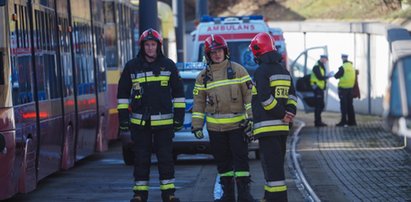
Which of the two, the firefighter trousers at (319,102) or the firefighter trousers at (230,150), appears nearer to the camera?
the firefighter trousers at (230,150)

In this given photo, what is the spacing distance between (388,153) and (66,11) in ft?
22.1

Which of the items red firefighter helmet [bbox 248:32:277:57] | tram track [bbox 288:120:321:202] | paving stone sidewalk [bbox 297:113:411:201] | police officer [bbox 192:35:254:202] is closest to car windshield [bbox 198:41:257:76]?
tram track [bbox 288:120:321:202]

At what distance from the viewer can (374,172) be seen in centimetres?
1614

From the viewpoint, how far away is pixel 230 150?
39.3 ft

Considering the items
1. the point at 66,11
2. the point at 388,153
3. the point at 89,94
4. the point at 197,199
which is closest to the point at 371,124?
the point at 388,153

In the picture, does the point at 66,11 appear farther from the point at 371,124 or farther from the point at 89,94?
the point at 371,124

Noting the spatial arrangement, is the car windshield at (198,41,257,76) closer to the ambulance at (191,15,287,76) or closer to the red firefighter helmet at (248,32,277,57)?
the ambulance at (191,15,287,76)

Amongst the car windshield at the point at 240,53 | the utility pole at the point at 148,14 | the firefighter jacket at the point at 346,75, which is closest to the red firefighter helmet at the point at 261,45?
the utility pole at the point at 148,14

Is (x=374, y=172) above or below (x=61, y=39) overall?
below

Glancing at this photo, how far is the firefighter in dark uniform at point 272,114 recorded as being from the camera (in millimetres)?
10906

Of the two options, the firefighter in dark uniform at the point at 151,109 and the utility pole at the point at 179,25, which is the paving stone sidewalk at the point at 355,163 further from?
the utility pole at the point at 179,25

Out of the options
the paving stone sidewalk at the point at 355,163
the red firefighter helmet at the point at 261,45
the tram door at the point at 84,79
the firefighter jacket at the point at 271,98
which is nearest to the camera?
the firefighter jacket at the point at 271,98

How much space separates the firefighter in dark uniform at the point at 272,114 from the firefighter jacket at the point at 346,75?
16.1m

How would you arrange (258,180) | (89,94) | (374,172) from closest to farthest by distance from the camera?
1. (258,180)
2. (374,172)
3. (89,94)
